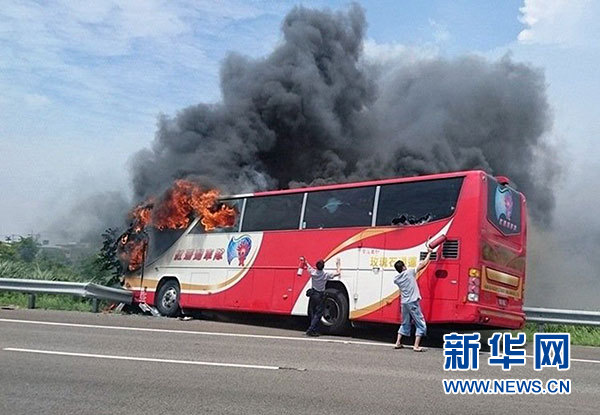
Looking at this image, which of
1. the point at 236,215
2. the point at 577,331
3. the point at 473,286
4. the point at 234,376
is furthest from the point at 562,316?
the point at 234,376

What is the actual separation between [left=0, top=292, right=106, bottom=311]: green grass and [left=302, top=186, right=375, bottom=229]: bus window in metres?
6.64

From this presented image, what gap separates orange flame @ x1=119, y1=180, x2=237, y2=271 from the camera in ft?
52.9

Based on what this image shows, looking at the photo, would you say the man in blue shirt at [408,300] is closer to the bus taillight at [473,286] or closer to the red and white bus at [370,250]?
the red and white bus at [370,250]

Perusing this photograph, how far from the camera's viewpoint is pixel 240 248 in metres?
15.3

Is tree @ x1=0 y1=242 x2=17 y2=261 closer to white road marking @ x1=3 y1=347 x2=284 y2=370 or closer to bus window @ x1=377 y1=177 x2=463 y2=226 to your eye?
white road marking @ x1=3 y1=347 x2=284 y2=370

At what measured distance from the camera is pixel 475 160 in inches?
927

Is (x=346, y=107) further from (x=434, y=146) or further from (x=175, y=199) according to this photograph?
(x=175, y=199)

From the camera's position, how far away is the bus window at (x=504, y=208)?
39.8 ft

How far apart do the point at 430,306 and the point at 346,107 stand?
12.2 m

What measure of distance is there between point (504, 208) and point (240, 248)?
18.7 ft

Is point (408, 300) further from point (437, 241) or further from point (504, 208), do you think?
point (504, 208)

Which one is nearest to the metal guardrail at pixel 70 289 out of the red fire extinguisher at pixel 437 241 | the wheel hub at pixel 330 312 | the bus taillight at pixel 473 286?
the wheel hub at pixel 330 312

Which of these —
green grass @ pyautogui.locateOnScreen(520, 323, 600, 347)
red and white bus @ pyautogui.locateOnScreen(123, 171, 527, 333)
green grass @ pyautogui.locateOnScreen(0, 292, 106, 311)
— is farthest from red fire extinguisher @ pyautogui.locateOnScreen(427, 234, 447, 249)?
green grass @ pyautogui.locateOnScreen(0, 292, 106, 311)

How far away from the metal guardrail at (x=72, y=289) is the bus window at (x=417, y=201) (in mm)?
7237
